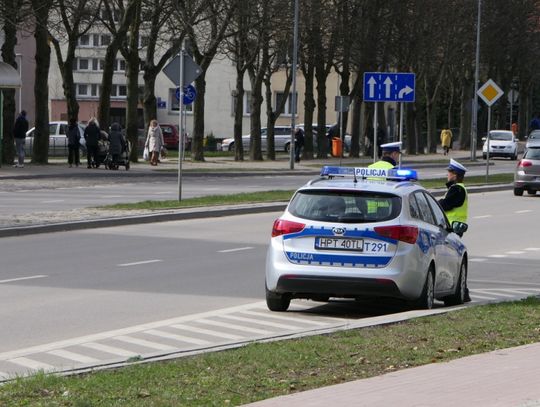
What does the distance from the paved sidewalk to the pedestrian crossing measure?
1891 millimetres

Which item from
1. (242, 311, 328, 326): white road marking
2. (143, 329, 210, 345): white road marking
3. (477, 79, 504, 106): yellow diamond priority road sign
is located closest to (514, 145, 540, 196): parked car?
(477, 79, 504, 106): yellow diamond priority road sign

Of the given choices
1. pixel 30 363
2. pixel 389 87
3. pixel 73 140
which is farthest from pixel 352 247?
pixel 73 140

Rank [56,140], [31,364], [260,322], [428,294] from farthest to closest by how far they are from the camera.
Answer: [56,140]
[428,294]
[260,322]
[31,364]

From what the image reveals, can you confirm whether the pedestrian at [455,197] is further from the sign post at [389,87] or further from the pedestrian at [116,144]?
the pedestrian at [116,144]

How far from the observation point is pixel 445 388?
860 centimetres

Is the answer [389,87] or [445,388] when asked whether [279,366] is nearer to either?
[445,388]

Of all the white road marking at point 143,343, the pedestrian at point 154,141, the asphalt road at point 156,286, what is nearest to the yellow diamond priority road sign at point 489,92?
the pedestrian at point 154,141

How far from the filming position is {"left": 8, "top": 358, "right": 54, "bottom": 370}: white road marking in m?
10.2

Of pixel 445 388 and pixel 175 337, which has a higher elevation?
pixel 445 388

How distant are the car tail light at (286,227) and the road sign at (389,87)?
16.2 metres

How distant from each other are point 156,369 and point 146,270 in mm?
8927

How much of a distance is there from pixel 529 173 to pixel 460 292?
24.9 meters

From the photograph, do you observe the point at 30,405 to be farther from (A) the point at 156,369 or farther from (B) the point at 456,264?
(B) the point at 456,264

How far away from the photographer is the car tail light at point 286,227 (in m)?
14.1
